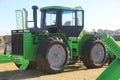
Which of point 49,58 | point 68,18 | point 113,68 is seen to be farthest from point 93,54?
point 113,68

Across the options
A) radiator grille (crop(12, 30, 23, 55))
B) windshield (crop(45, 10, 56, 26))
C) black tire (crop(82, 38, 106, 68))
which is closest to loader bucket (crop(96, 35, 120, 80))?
radiator grille (crop(12, 30, 23, 55))

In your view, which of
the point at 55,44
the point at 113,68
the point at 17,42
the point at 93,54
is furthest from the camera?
the point at 93,54

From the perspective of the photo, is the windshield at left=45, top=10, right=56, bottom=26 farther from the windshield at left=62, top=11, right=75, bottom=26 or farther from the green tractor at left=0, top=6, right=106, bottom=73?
the windshield at left=62, top=11, right=75, bottom=26

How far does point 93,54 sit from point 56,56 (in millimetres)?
2391

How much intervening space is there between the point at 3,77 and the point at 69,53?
125 inches

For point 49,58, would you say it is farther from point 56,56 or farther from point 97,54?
point 97,54

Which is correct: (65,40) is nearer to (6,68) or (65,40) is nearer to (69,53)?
(69,53)

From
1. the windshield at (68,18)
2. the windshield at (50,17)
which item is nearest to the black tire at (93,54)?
the windshield at (68,18)

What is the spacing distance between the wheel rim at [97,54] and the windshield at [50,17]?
2.26 m

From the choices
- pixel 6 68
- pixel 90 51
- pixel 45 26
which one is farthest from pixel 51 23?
pixel 6 68

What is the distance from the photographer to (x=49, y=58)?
12500 millimetres

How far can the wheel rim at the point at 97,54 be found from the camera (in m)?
14.5

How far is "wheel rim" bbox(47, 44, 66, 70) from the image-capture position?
1258 cm

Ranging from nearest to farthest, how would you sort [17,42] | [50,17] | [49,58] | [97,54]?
[49,58]
[17,42]
[50,17]
[97,54]
